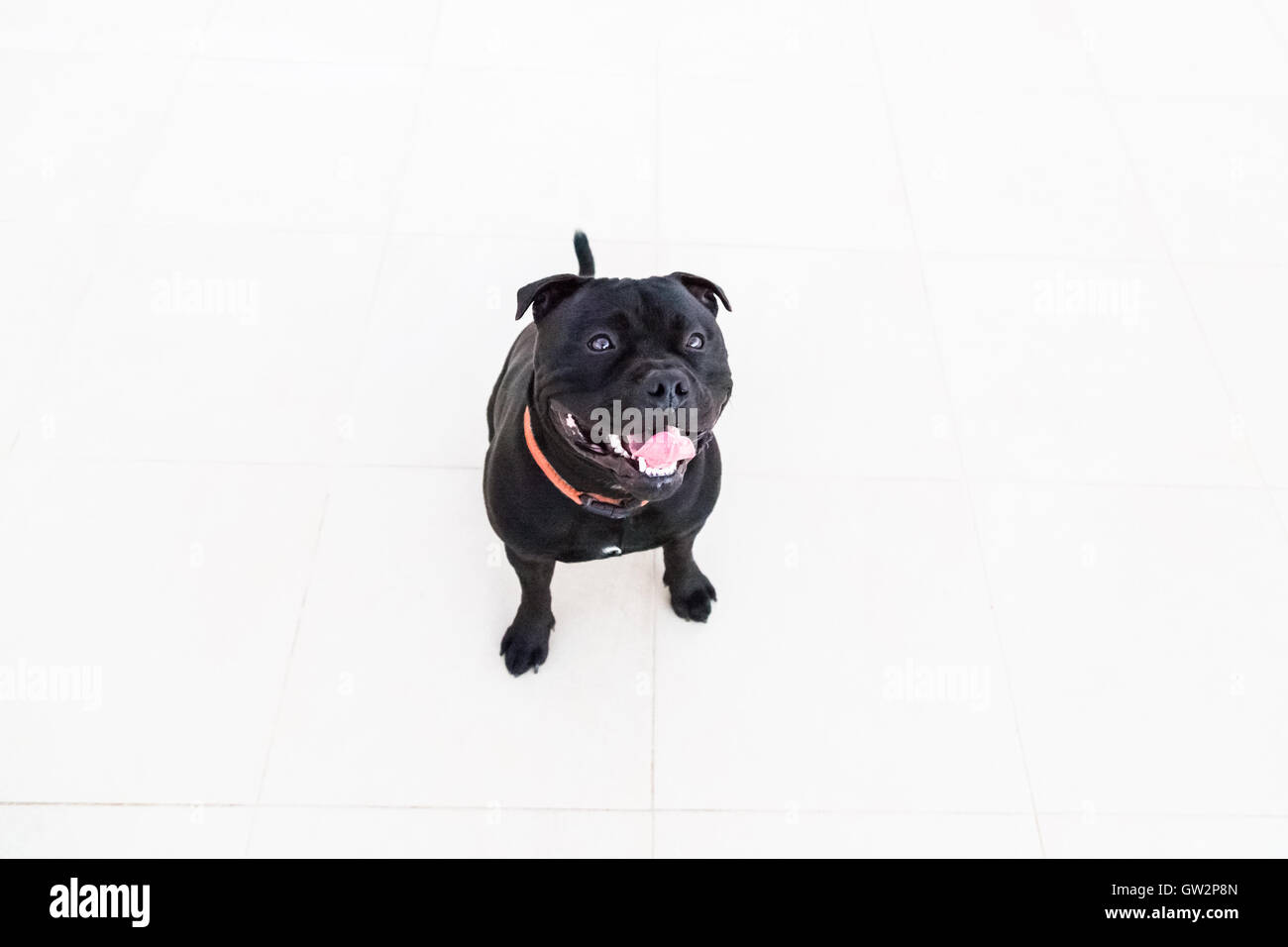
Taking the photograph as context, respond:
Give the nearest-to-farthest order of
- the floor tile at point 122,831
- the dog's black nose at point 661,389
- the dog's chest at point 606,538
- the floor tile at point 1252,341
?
the dog's black nose at point 661,389, the dog's chest at point 606,538, the floor tile at point 122,831, the floor tile at point 1252,341

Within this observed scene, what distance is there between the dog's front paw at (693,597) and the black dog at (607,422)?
30 cm

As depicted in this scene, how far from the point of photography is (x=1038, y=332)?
9.54ft

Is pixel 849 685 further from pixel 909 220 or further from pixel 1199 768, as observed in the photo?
pixel 909 220

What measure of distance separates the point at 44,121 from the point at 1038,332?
3.71 metres

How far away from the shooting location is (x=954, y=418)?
2682mm

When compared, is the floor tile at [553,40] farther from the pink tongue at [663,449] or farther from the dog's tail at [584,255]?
the pink tongue at [663,449]

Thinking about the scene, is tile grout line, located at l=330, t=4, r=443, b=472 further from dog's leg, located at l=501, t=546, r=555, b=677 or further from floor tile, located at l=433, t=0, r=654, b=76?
dog's leg, located at l=501, t=546, r=555, b=677

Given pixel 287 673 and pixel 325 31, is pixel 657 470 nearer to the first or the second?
pixel 287 673

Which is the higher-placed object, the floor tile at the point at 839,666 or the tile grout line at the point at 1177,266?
the tile grout line at the point at 1177,266

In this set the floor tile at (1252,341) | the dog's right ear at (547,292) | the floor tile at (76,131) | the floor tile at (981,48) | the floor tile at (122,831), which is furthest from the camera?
the floor tile at (981,48)

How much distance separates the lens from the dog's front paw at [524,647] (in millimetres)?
2135

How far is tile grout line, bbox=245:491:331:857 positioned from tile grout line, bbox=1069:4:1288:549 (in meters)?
2.69

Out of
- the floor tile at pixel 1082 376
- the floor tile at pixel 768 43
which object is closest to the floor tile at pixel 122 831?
the floor tile at pixel 1082 376

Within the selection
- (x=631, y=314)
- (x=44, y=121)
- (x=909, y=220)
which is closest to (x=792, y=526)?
(x=631, y=314)
